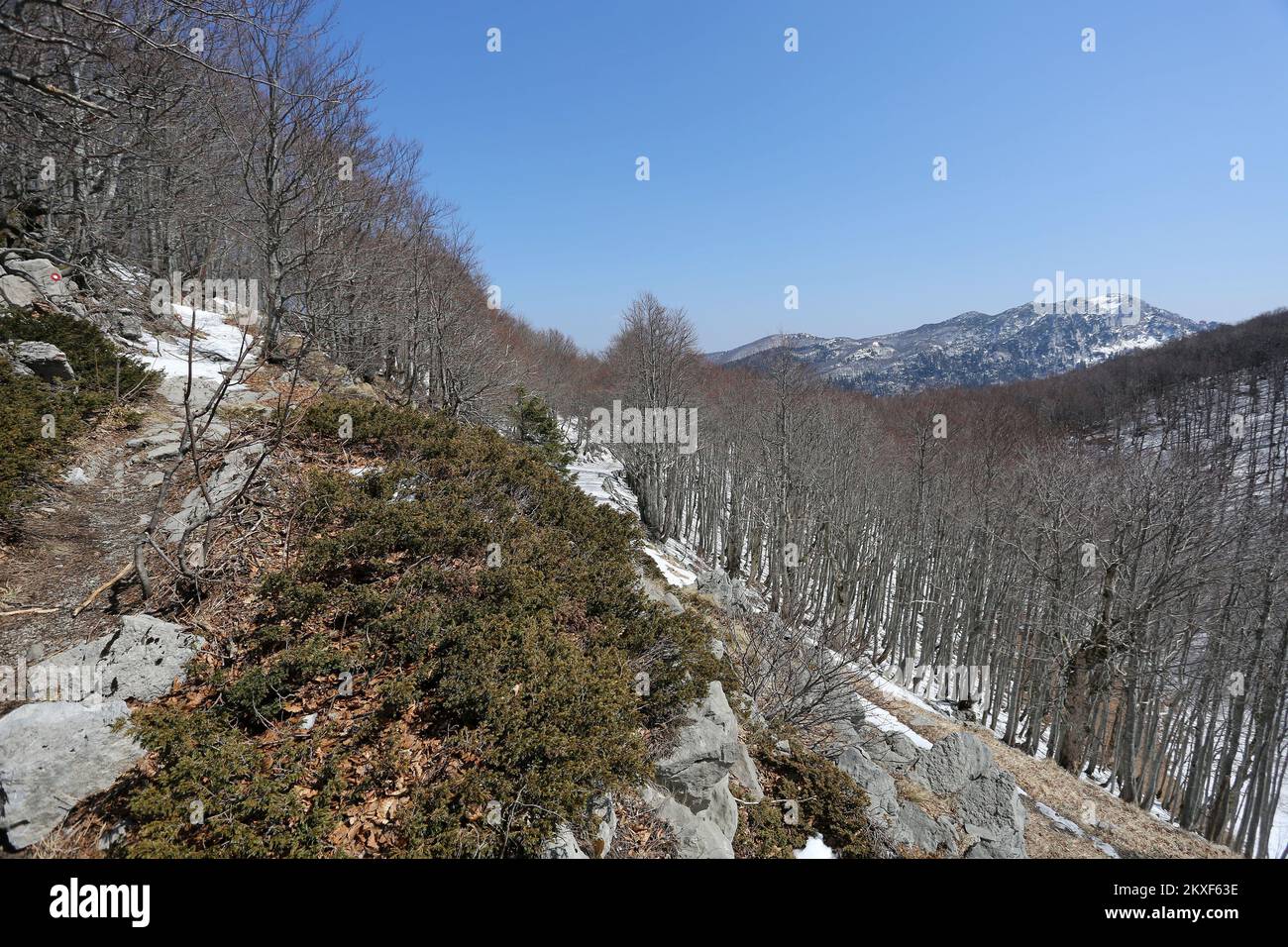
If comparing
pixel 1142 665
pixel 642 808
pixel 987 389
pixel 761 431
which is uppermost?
pixel 987 389

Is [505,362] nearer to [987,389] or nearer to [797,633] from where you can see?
[797,633]

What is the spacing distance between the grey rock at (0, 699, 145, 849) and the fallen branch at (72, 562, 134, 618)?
1668mm

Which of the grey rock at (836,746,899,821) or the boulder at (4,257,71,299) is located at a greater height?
the boulder at (4,257,71,299)

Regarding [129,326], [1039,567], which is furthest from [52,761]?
[1039,567]

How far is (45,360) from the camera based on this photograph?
706 cm

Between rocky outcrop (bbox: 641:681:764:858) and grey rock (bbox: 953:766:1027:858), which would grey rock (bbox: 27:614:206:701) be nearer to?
rocky outcrop (bbox: 641:681:764:858)

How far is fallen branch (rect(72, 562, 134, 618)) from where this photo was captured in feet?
14.0

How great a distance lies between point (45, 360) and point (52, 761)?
720cm

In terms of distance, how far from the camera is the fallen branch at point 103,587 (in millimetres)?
4282

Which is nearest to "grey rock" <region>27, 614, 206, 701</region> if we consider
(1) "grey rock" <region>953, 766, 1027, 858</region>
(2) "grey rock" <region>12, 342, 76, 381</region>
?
(2) "grey rock" <region>12, 342, 76, 381</region>

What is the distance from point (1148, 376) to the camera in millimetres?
60656
